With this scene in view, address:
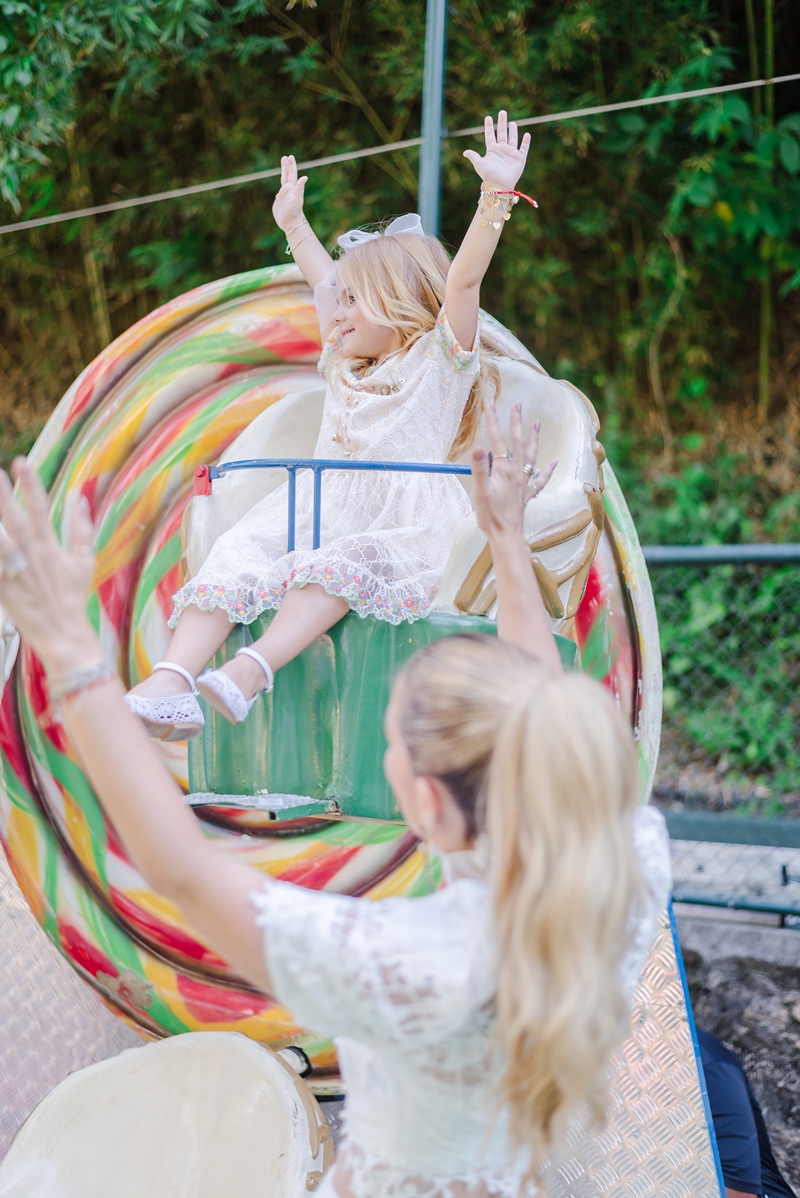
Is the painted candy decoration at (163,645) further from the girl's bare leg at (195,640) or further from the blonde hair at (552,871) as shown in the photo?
the blonde hair at (552,871)

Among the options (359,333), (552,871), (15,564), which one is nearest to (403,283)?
(359,333)

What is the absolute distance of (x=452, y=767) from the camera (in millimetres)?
1112

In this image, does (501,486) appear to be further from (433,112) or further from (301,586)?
(433,112)

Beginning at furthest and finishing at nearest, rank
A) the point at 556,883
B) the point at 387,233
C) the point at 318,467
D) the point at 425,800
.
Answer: the point at 387,233 < the point at 318,467 < the point at 425,800 < the point at 556,883

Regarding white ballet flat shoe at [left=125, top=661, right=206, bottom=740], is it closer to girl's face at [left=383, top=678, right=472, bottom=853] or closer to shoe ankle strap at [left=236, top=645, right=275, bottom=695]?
shoe ankle strap at [left=236, top=645, right=275, bottom=695]

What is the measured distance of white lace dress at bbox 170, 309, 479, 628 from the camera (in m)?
1.94

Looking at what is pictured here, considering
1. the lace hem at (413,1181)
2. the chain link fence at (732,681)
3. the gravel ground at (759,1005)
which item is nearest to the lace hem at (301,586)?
the lace hem at (413,1181)

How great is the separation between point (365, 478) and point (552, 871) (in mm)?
1156

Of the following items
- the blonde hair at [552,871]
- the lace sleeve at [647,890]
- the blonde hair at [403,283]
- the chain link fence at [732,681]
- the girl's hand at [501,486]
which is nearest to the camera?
the blonde hair at [552,871]

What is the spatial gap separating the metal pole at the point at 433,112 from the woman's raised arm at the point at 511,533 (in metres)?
1.41

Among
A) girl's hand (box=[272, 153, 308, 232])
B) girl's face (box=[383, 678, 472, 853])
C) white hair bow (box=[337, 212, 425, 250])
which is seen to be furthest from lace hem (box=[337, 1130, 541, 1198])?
girl's hand (box=[272, 153, 308, 232])

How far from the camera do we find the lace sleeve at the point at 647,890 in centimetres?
120

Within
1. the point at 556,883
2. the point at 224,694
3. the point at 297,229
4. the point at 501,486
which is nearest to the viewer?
the point at 556,883

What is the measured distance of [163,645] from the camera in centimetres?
246
